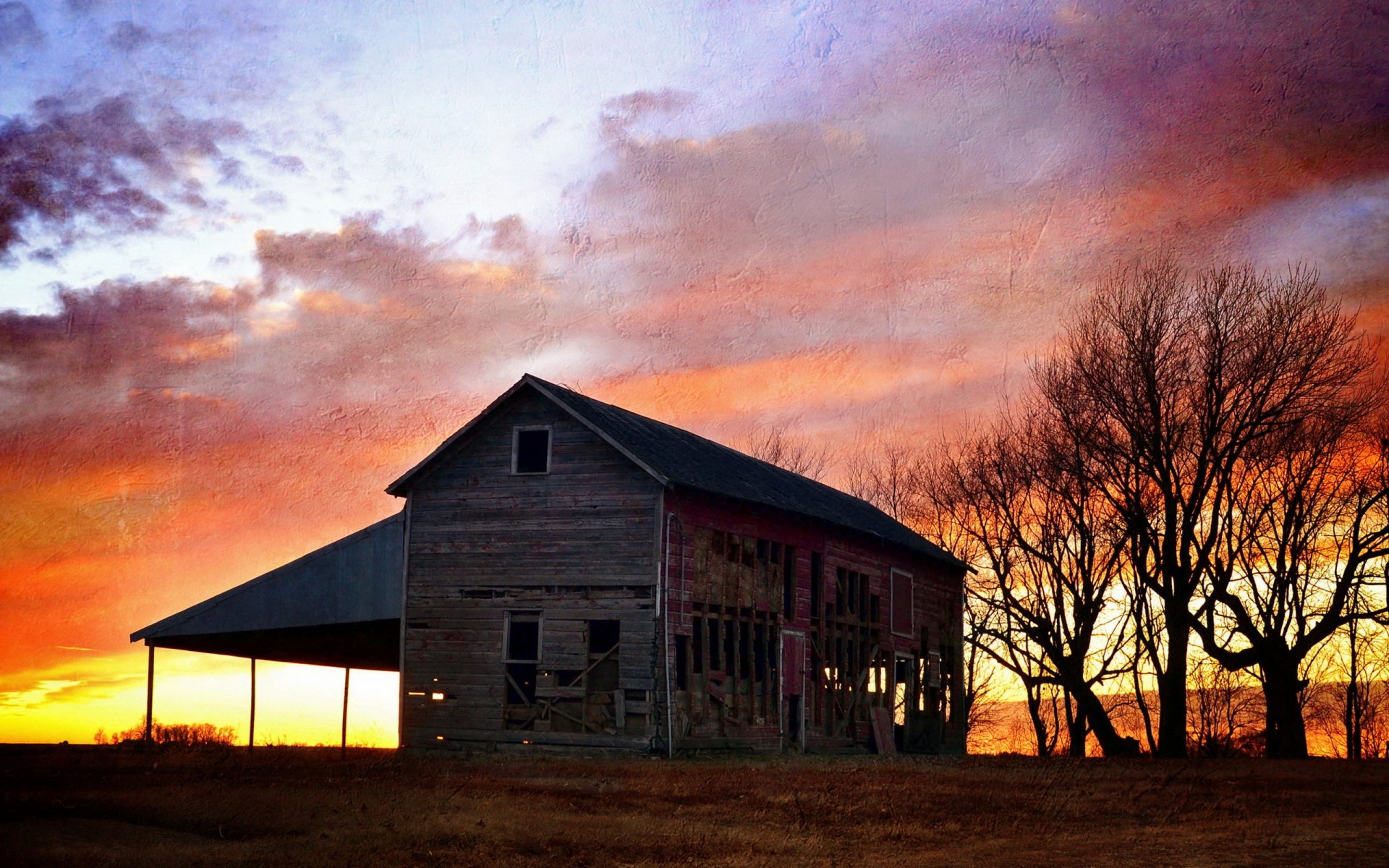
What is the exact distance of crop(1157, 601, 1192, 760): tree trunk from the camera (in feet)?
106

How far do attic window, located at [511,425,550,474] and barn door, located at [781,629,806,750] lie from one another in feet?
22.4

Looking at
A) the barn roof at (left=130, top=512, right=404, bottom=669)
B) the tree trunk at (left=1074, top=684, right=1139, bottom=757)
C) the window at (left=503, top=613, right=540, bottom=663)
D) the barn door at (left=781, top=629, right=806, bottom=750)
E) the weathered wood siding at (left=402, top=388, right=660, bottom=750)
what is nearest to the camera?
the weathered wood siding at (left=402, top=388, right=660, bottom=750)

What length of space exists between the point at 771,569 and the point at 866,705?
609 centimetres

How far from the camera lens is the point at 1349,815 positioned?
16.4m

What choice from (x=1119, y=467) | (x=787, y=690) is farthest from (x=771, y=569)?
(x=1119, y=467)

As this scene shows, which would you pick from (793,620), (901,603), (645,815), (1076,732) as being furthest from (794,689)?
(1076,732)

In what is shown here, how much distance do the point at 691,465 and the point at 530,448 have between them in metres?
3.49

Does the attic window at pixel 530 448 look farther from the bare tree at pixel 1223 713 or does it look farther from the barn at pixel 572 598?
the bare tree at pixel 1223 713

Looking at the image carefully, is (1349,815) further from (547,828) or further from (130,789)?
(130,789)

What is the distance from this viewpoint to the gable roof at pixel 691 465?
87.6 ft

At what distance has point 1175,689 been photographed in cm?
3309

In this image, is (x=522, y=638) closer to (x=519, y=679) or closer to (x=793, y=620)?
(x=519, y=679)

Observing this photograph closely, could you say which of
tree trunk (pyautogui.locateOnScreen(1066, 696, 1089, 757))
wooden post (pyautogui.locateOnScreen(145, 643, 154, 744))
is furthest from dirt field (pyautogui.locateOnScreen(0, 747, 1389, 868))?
tree trunk (pyautogui.locateOnScreen(1066, 696, 1089, 757))

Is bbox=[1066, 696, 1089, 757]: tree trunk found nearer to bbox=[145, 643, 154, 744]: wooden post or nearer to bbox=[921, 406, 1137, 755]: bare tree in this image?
bbox=[921, 406, 1137, 755]: bare tree
